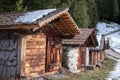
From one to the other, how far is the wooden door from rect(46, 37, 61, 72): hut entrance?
1.80 feet

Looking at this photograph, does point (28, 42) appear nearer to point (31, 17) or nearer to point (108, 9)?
point (31, 17)

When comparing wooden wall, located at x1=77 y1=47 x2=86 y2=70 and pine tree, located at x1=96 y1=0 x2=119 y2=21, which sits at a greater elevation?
pine tree, located at x1=96 y1=0 x2=119 y2=21

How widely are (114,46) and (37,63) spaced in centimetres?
3284

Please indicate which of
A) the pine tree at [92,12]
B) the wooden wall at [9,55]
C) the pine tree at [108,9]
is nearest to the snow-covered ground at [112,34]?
the pine tree at [108,9]

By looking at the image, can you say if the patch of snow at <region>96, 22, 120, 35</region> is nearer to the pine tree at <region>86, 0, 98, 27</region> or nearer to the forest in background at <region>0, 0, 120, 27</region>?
the forest in background at <region>0, 0, 120, 27</region>

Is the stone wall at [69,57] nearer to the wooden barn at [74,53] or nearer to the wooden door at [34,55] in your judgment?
the wooden barn at [74,53]

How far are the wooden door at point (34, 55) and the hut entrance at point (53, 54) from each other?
0.55 meters

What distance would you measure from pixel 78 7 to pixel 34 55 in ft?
77.9

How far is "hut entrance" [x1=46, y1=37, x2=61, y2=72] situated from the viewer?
1680cm

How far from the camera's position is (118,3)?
68125mm

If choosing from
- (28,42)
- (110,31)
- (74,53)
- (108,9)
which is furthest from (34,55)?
(108,9)

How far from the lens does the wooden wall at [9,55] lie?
1467 cm

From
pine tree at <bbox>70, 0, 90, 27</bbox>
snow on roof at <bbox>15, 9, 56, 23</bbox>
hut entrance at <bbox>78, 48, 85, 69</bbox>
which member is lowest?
hut entrance at <bbox>78, 48, 85, 69</bbox>

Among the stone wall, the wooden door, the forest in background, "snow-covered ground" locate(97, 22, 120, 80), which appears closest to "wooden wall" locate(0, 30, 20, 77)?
the wooden door
